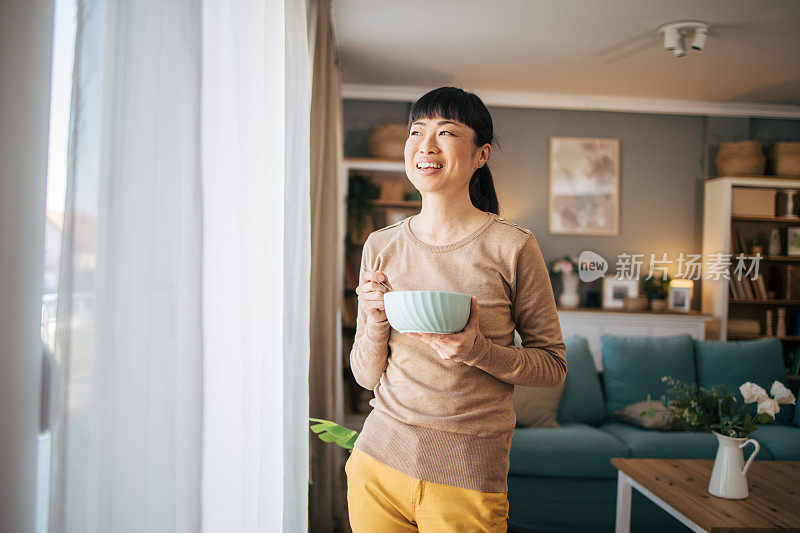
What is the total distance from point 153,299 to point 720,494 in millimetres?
2160

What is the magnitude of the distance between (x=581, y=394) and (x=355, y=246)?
2101 mm

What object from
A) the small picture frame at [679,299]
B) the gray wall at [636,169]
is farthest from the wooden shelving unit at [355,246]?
the small picture frame at [679,299]

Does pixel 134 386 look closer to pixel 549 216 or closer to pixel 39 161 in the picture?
pixel 39 161

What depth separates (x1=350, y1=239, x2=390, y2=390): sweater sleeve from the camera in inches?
36.9

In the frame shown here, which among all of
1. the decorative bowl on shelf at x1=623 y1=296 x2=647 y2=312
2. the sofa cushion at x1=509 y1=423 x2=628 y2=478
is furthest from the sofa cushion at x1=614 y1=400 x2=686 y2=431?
the decorative bowl on shelf at x1=623 y1=296 x2=647 y2=312

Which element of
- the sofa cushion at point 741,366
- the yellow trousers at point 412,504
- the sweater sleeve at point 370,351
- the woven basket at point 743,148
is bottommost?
the sofa cushion at point 741,366

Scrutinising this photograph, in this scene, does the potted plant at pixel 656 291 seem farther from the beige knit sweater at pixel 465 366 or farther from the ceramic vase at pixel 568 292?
the beige knit sweater at pixel 465 366

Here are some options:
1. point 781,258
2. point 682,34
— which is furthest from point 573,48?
point 781,258

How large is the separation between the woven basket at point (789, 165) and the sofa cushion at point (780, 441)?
2.24 meters

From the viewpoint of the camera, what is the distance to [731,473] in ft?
6.66

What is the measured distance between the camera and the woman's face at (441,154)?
96cm

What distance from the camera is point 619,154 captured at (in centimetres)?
482

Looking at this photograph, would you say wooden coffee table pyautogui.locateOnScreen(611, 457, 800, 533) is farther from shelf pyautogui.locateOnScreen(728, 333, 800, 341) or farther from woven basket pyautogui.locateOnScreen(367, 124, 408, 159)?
woven basket pyautogui.locateOnScreen(367, 124, 408, 159)

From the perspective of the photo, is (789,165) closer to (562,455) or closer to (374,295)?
(562,455)
